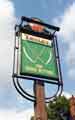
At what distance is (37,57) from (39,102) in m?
2.46

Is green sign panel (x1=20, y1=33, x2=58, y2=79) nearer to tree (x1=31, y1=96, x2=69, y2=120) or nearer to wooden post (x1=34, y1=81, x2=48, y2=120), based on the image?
wooden post (x1=34, y1=81, x2=48, y2=120)

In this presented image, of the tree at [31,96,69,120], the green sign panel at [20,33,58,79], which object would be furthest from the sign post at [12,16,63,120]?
the tree at [31,96,69,120]

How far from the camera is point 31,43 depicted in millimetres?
16859

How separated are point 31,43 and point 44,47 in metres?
0.83

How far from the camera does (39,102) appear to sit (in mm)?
15234

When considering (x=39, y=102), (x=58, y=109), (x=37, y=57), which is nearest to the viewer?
(x=39, y=102)

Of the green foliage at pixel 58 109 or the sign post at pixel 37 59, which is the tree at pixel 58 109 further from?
the sign post at pixel 37 59

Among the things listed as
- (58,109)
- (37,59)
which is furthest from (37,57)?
(58,109)

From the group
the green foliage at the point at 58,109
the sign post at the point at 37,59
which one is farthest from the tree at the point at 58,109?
the sign post at the point at 37,59

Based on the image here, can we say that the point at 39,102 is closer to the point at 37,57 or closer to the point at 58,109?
the point at 37,57

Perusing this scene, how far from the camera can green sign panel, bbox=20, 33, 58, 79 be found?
16094mm

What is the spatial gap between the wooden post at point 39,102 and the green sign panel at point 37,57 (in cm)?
59

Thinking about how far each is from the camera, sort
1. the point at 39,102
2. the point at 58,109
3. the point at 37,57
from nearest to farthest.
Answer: the point at 39,102 → the point at 37,57 → the point at 58,109

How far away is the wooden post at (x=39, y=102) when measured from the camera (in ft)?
48.6
